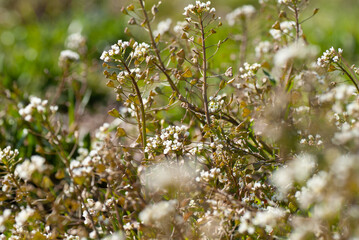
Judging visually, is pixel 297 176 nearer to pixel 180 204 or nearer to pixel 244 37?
pixel 180 204

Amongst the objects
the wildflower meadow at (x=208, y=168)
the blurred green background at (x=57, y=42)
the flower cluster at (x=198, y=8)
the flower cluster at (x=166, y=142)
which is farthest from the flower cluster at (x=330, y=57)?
the blurred green background at (x=57, y=42)

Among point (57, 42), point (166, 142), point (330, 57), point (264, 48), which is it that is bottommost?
point (166, 142)

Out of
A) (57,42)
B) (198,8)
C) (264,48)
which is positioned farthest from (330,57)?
(57,42)

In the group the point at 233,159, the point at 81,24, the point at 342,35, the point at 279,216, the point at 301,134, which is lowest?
the point at 279,216

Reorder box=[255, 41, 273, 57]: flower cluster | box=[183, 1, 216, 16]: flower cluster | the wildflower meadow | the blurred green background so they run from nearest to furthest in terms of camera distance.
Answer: the wildflower meadow → box=[183, 1, 216, 16]: flower cluster → box=[255, 41, 273, 57]: flower cluster → the blurred green background

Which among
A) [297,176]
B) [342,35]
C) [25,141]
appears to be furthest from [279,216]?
[342,35]

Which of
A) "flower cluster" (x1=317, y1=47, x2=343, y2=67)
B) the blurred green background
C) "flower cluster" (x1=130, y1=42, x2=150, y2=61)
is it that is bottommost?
"flower cluster" (x1=317, y1=47, x2=343, y2=67)

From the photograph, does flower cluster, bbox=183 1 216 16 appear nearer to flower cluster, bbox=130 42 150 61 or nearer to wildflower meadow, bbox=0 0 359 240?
wildflower meadow, bbox=0 0 359 240

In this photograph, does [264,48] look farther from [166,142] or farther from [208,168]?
[166,142]

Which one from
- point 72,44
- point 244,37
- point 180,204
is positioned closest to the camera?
point 180,204

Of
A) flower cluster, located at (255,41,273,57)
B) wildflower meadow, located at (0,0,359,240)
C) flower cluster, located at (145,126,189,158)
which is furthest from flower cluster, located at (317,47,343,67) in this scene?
flower cluster, located at (255,41,273,57)

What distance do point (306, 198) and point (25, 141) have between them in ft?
7.14

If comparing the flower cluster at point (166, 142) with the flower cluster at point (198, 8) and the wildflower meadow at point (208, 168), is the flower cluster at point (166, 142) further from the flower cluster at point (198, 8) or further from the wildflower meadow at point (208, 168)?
the flower cluster at point (198, 8)

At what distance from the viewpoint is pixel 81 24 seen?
6.11m
